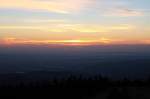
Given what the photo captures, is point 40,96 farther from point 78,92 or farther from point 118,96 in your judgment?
point 118,96

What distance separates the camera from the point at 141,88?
94.1 feet

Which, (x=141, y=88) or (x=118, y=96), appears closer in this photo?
(x=118, y=96)

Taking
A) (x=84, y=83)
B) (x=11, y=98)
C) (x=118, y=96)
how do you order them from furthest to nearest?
(x=84, y=83), (x=11, y=98), (x=118, y=96)

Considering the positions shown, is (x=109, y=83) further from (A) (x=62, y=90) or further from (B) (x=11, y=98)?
(B) (x=11, y=98)

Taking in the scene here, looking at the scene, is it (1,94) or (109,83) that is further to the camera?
(109,83)

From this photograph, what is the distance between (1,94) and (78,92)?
4792mm

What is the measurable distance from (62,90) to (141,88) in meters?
4.86

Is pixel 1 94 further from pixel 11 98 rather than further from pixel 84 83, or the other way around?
pixel 84 83

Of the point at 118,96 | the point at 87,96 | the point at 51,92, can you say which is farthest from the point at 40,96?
the point at 118,96

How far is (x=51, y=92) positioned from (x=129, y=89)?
486 cm

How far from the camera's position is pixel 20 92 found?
29.5 metres

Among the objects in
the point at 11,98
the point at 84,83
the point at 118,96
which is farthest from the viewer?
the point at 84,83

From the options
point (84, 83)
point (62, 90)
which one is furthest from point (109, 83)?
point (62, 90)

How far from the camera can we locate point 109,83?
3144 cm
